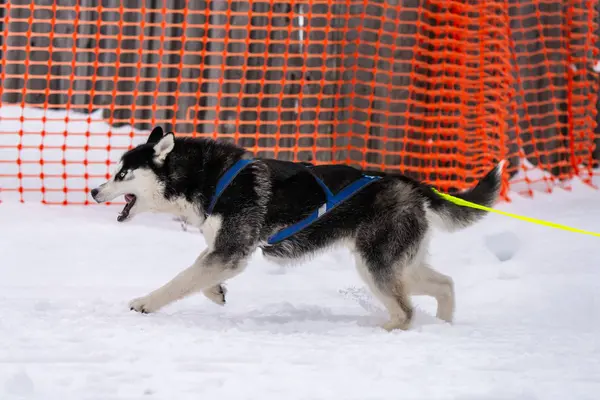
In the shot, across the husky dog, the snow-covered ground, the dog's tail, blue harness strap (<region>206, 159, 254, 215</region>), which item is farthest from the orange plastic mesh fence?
blue harness strap (<region>206, 159, 254, 215</region>)

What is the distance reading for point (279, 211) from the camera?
4.30m

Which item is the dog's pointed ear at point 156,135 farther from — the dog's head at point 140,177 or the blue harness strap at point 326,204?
the blue harness strap at point 326,204

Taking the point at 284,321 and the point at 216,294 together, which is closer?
the point at 284,321

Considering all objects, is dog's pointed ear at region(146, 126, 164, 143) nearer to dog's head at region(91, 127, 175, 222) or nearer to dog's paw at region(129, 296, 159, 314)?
dog's head at region(91, 127, 175, 222)

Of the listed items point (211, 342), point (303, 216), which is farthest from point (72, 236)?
point (211, 342)

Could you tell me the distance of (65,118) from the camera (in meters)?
6.91

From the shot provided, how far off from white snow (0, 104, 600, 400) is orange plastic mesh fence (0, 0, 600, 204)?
0.29 m

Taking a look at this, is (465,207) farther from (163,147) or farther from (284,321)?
(163,147)

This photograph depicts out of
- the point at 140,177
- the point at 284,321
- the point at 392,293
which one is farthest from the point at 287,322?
the point at 140,177

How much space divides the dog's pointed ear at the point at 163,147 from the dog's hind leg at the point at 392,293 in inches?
49.5

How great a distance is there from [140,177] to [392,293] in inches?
59.1

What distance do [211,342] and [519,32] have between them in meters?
5.43

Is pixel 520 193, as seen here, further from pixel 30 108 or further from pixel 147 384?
pixel 147 384

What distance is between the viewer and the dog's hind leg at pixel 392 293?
4.16 meters
